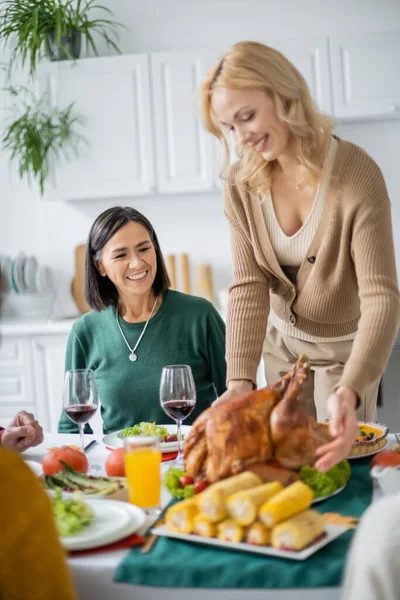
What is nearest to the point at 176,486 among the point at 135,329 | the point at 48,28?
the point at 135,329

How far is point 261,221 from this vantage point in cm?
185

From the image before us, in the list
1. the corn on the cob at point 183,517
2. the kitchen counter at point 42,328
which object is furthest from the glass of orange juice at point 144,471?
the kitchen counter at point 42,328

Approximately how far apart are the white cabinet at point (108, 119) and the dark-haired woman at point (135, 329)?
1.56m

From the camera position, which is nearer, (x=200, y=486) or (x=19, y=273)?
(x=200, y=486)

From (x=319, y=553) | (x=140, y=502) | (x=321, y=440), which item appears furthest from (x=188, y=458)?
(x=319, y=553)

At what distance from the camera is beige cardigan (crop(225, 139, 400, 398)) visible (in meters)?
1.54

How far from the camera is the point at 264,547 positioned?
105cm

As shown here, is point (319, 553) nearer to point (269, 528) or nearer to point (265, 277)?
point (269, 528)

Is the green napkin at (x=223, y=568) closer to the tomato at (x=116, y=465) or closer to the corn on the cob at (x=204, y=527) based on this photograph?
the corn on the cob at (x=204, y=527)

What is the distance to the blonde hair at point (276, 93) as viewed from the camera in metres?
1.60

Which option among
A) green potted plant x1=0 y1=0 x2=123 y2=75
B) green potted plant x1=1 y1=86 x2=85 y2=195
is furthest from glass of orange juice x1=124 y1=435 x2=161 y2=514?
green potted plant x1=0 y1=0 x2=123 y2=75

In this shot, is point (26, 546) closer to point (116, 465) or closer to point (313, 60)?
point (116, 465)

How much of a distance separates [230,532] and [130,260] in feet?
4.11

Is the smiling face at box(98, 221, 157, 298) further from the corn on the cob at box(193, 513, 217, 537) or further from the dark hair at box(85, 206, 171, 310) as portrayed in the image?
the corn on the cob at box(193, 513, 217, 537)
